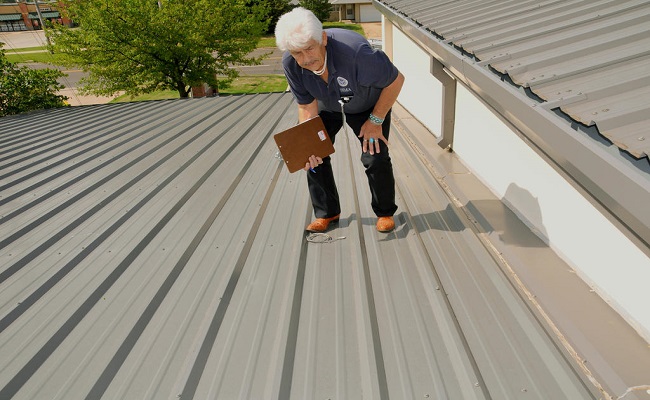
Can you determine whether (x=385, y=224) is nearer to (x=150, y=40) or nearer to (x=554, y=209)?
(x=554, y=209)

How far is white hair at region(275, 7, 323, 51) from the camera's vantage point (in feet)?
7.01

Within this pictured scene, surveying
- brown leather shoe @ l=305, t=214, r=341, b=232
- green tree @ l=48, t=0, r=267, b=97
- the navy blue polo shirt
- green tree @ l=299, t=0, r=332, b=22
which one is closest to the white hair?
the navy blue polo shirt

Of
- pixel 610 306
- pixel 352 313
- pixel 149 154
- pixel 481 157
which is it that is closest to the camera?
pixel 352 313

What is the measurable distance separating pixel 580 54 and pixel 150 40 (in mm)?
14522

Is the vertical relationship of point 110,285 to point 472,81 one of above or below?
below

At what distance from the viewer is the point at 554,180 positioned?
3006mm

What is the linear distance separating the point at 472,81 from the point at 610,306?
1522 mm

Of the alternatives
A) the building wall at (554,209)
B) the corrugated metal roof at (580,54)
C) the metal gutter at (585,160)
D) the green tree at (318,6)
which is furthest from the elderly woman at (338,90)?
the green tree at (318,6)

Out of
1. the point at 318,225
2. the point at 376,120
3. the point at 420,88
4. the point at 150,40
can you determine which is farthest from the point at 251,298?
the point at 150,40

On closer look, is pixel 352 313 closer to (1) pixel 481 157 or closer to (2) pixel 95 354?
(2) pixel 95 354

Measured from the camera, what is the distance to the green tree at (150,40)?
1378 centimetres

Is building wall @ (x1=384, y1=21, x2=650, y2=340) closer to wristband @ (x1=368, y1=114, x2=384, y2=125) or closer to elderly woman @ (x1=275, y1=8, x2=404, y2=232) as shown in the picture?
elderly woman @ (x1=275, y1=8, x2=404, y2=232)

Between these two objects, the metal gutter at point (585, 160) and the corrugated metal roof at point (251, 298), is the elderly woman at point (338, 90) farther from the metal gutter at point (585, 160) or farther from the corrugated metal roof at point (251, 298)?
the metal gutter at point (585, 160)

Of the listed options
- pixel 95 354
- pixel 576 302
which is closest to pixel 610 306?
pixel 576 302
